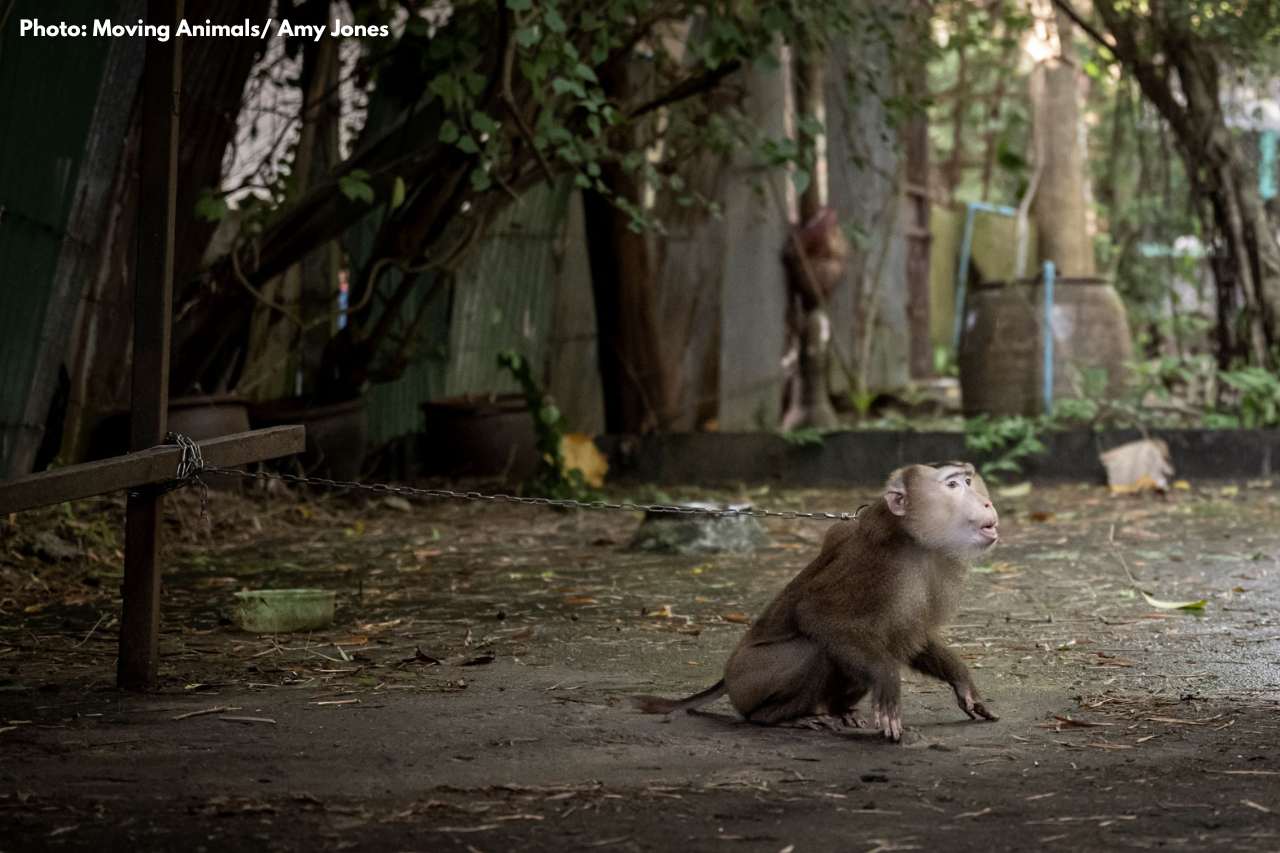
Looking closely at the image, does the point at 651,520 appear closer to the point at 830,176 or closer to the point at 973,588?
the point at 973,588

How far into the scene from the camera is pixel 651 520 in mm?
7824

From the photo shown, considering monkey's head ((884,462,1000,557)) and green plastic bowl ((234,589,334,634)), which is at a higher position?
monkey's head ((884,462,1000,557))

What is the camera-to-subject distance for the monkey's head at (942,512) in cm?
411

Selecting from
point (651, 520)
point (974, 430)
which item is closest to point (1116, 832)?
point (651, 520)

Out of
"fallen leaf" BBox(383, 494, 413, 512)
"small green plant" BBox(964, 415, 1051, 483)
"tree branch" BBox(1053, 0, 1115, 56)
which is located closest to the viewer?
"fallen leaf" BBox(383, 494, 413, 512)

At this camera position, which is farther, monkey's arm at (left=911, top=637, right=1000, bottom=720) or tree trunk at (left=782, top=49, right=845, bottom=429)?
tree trunk at (left=782, top=49, right=845, bottom=429)

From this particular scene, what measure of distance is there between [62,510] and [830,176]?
7373 millimetres

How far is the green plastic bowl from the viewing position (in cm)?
544

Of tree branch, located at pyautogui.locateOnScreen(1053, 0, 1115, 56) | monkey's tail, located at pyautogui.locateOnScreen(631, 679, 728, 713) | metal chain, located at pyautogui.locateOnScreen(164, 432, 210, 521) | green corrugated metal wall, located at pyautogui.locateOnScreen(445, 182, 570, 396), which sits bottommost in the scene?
monkey's tail, located at pyautogui.locateOnScreen(631, 679, 728, 713)

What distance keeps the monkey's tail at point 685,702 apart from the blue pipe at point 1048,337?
8.11 metres

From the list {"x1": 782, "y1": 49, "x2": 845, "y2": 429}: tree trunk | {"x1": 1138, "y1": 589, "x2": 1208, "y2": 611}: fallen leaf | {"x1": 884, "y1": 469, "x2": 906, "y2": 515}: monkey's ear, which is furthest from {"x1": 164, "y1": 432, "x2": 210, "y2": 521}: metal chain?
{"x1": 782, "y1": 49, "x2": 845, "y2": 429}: tree trunk

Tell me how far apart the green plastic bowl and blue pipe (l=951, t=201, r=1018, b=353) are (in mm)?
14391

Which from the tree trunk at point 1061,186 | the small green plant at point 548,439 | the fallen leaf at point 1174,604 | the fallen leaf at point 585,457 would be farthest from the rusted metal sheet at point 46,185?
the tree trunk at point 1061,186

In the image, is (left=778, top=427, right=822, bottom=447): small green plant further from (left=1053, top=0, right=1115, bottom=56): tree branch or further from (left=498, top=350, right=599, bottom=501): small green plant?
(left=1053, top=0, right=1115, bottom=56): tree branch
